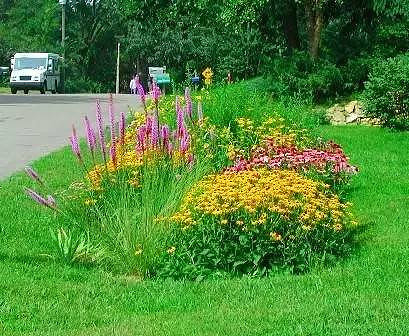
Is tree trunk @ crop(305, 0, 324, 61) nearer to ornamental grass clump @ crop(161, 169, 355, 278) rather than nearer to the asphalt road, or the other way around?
the asphalt road

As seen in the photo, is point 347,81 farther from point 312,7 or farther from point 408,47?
point 312,7

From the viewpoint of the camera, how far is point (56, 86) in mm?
52188

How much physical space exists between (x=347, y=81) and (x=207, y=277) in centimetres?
1366

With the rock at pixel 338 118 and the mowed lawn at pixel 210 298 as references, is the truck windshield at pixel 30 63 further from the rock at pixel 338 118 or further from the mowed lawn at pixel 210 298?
the mowed lawn at pixel 210 298

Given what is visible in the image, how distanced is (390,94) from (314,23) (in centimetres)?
646

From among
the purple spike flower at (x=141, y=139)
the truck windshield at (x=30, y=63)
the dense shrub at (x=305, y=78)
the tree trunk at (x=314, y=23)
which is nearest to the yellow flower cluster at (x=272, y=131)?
the purple spike flower at (x=141, y=139)

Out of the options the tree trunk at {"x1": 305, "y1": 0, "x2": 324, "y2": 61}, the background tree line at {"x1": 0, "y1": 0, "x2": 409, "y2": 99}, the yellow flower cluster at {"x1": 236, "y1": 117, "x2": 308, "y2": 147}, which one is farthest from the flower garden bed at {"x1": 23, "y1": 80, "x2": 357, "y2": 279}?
the tree trunk at {"x1": 305, "y1": 0, "x2": 324, "y2": 61}

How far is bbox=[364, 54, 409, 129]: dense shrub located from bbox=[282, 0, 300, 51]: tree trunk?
7.96m

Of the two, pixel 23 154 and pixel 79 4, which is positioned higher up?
pixel 79 4

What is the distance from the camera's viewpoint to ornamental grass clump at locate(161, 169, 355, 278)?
6207 millimetres

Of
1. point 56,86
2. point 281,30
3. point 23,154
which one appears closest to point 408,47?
point 281,30

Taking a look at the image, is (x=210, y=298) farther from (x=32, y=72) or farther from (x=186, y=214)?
(x=32, y=72)

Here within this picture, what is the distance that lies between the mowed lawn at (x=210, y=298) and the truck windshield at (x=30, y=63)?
40.8 meters

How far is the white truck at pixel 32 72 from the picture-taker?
46375mm
